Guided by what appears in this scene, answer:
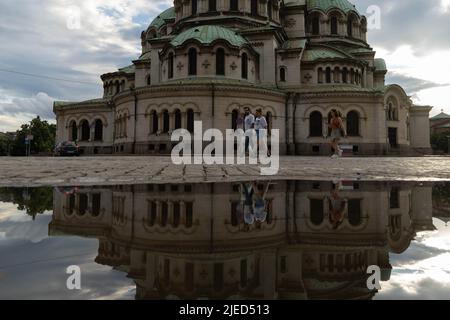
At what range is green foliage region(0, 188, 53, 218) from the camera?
438cm

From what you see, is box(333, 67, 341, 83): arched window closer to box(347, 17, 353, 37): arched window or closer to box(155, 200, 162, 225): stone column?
box(347, 17, 353, 37): arched window

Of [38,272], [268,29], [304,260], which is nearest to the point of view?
[38,272]

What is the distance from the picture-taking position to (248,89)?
31.1 meters

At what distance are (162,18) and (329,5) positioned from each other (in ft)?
68.1

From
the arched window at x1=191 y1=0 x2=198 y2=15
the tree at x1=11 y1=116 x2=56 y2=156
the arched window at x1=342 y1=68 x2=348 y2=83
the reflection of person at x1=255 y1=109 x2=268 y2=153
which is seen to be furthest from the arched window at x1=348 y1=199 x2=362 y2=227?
the tree at x1=11 y1=116 x2=56 y2=156

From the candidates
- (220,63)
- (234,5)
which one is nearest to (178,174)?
(220,63)

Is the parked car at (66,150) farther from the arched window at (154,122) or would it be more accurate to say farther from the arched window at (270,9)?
the arched window at (270,9)

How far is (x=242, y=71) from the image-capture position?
3447 cm

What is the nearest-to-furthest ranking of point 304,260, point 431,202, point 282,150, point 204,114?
point 304,260 → point 431,202 → point 204,114 → point 282,150

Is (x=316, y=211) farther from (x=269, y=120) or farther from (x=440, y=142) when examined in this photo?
(x=440, y=142)
